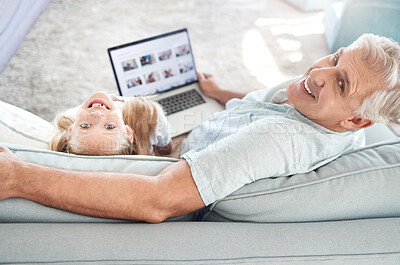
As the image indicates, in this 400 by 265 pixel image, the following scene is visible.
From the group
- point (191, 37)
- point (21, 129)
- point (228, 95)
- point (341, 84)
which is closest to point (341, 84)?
point (341, 84)

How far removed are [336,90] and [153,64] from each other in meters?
1.01

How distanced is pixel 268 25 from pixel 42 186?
2.85 metres

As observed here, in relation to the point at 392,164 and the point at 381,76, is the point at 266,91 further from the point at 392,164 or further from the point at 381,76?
the point at 392,164

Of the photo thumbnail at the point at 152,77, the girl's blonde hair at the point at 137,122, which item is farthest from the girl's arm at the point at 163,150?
the photo thumbnail at the point at 152,77

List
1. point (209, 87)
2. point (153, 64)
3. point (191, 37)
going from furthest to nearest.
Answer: point (191, 37)
point (209, 87)
point (153, 64)

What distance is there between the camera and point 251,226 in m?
0.84

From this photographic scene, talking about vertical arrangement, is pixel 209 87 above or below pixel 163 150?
above

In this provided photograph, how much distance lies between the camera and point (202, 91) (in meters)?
1.89

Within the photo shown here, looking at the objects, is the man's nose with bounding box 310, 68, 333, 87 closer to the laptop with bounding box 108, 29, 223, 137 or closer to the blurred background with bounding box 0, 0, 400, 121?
the laptop with bounding box 108, 29, 223, 137

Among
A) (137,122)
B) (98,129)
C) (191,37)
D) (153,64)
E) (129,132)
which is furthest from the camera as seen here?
(191,37)

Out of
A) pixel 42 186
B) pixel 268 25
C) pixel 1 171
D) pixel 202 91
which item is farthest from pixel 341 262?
pixel 268 25

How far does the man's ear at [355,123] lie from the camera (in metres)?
1.06

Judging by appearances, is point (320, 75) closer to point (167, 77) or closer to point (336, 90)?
point (336, 90)

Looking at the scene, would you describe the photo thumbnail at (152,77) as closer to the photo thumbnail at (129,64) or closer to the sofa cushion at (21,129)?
the photo thumbnail at (129,64)
